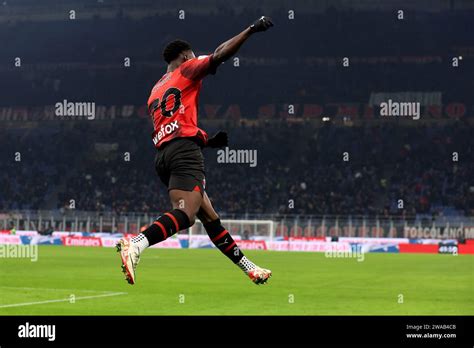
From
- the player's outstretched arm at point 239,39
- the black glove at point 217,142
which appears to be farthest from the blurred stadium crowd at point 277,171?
the player's outstretched arm at point 239,39

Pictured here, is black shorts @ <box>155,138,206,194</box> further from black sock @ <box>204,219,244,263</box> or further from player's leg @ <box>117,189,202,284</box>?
black sock @ <box>204,219,244,263</box>

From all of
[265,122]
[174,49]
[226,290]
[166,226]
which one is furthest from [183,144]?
[265,122]

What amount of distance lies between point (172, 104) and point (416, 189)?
159 feet

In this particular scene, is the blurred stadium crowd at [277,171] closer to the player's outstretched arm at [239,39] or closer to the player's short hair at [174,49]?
the player's short hair at [174,49]

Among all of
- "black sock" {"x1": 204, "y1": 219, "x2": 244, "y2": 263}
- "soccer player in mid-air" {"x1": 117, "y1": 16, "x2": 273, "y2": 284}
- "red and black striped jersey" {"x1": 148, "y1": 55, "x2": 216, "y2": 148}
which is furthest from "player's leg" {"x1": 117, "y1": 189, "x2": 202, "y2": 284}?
"black sock" {"x1": 204, "y1": 219, "x2": 244, "y2": 263}

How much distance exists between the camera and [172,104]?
8695 mm

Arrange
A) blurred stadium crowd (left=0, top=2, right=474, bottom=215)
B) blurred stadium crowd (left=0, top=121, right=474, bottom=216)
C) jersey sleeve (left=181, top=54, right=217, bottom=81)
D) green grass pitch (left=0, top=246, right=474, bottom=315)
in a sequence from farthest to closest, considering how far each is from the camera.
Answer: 1. blurred stadium crowd (left=0, top=2, right=474, bottom=215)
2. blurred stadium crowd (left=0, top=121, right=474, bottom=216)
3. green grass pitch (left=0, top=246, right=474, bottom=315)
4. jersey sleeve (left=181, top=54, right=217, bottom=81)

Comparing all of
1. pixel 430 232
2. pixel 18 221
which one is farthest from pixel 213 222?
pixel 18 221

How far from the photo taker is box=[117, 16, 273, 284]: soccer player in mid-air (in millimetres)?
8164

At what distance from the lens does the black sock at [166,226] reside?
8.12 meters

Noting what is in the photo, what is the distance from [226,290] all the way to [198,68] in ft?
36.2

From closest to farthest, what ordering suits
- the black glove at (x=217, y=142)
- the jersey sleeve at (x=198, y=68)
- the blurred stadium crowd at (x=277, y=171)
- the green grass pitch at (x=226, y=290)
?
the jersey sleeve at (x=198, y=68), the black glove at (x=217, y=142), the green grass pitch at (x=226, y=290), the blurred stadium crowd at (x=277, y=171)

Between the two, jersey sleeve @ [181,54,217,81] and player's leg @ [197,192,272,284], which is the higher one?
jersey sleeve @ [181,54,217,81]
